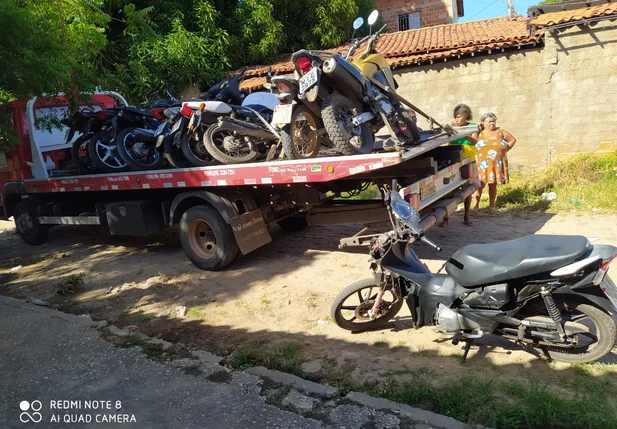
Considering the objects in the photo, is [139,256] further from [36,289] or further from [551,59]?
[551,59]

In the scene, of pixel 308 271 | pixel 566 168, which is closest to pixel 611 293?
pixel 308 271

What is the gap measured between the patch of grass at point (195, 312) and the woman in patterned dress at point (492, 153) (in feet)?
15.2

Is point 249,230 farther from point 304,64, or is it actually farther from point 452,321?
point 452,321

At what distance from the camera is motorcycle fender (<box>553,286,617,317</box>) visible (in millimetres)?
2884

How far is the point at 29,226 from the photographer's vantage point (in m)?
8.29

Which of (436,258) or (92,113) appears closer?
(436,258)

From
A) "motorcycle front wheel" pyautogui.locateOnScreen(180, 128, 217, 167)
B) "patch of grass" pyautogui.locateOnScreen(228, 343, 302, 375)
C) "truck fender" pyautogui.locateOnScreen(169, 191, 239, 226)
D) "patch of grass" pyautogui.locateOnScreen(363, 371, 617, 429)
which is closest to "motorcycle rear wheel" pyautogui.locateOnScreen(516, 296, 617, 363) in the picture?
"patch of grass" pyautogui.locateOnScreen(363, 371, 617, 429)

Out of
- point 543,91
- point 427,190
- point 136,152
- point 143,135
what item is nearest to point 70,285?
point 136,152

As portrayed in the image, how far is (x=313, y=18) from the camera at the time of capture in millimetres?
16422

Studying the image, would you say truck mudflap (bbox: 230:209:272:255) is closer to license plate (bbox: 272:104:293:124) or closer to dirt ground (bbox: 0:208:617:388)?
dirt ground (bbox: 0:208:617:388)

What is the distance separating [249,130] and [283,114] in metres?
0.74

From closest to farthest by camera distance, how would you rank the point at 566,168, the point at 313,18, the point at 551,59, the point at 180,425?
the point at 180,425
the point at 566,168
the point at 551,59
the point at 313,18

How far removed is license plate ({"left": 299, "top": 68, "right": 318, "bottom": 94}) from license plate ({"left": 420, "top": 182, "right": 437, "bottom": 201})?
154cm

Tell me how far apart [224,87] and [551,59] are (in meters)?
7.34
